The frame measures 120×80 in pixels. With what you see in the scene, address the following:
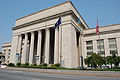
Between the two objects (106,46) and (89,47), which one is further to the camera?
(89,47)

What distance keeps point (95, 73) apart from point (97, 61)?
6394mm

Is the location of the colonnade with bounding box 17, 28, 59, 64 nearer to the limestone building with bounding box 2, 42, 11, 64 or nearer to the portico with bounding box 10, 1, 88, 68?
the portico with bounding box 10, 1, 88, 68

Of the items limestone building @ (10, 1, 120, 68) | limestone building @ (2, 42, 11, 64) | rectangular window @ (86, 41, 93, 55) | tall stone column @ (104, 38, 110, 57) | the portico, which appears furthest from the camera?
limestone building @ (2, 42, 11, 64)

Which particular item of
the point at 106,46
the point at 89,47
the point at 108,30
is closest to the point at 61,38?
the point at 89,47

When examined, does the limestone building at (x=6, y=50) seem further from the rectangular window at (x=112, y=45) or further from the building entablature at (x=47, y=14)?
the rectangular window at (x=112, y=45)

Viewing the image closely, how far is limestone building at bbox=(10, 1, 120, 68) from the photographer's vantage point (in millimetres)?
33781

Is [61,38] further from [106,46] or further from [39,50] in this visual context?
[106,46]

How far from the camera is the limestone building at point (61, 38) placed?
33.8 meters

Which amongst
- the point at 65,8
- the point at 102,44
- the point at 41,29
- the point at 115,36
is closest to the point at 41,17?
the point at 41,29

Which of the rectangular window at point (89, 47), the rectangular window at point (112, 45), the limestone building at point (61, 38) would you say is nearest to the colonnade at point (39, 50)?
the limestone building at point (61, 38)

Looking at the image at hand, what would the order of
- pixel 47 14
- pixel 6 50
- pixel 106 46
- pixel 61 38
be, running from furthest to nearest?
pixel 6 50, pixel 106 46, pixel 47 14, pixel 61 38

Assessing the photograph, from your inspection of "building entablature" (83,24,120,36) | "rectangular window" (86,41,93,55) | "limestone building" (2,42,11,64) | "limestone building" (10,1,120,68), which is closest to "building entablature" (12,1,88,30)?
"limestone building" (10,1,120,68)

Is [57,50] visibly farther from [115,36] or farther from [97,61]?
[115,36]

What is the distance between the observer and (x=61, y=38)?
34.3 metres
